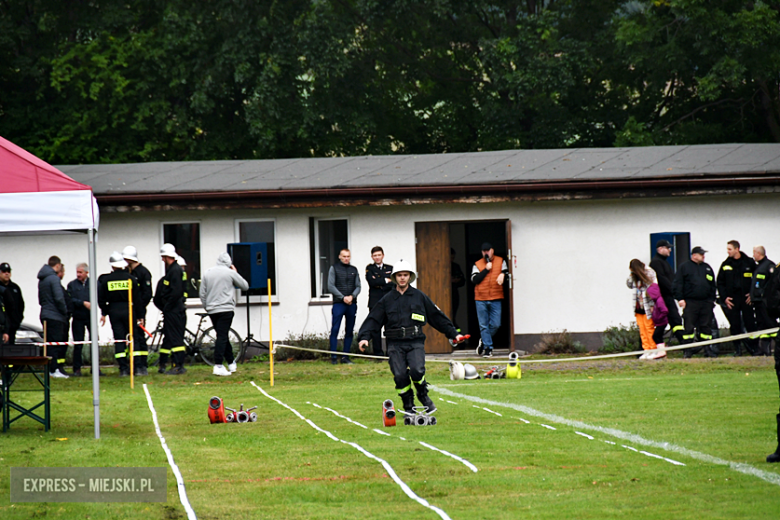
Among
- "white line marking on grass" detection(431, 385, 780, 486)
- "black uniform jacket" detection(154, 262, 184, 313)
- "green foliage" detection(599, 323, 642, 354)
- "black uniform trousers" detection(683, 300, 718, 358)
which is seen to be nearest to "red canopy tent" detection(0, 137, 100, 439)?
"white line marking on grass" detection(431, 385, 780, 486)

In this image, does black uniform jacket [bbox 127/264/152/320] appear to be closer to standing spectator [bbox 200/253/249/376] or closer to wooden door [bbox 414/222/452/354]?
standing spectator [bbox 200/253/249/376]

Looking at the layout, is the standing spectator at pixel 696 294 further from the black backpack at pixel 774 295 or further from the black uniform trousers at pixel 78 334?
the black uniform trousers at pixel 78 334

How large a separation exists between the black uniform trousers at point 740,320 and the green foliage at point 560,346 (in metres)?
2.77

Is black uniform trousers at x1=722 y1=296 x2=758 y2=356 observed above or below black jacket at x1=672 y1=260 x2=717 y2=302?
below

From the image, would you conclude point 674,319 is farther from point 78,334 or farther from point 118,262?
point 78,334

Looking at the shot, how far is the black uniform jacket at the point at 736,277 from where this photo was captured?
56.0 feet

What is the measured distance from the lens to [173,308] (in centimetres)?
1609

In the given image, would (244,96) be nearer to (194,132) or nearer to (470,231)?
(194,132)

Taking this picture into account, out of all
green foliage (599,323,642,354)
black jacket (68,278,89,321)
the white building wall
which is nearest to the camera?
black jacket (68,278,89,321)

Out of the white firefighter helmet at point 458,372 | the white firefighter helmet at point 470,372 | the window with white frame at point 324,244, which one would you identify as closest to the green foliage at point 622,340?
the white firefighter helmet at point 470,372

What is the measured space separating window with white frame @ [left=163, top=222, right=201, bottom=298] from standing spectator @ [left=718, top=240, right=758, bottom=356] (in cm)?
991

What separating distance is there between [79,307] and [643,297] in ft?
30.8

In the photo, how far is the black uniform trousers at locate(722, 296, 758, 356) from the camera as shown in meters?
17.2

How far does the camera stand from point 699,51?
99.8 ft
